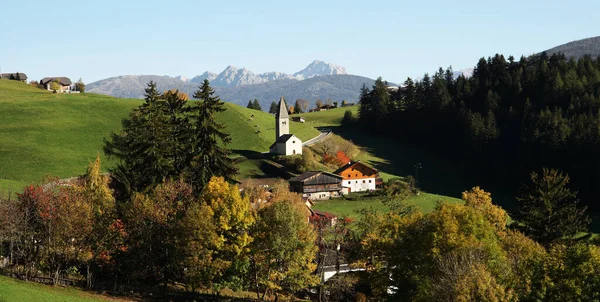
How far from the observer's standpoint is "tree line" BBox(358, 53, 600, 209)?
122375 mm

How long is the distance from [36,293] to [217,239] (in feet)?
42.4

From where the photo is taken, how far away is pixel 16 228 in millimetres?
44344

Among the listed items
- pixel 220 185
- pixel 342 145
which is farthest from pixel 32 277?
pixel 342 145

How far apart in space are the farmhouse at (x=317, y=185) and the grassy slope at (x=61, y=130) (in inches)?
872

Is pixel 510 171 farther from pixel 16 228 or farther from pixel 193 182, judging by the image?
pixel 16 228

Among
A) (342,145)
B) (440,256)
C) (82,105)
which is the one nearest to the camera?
(440,256)

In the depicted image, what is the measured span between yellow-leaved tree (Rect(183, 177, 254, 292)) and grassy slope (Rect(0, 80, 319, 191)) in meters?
29.3

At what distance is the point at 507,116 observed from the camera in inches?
5591

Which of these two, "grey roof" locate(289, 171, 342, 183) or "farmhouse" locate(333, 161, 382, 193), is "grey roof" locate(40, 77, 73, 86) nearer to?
"grey roof" locate(289, 171, 342, 183)

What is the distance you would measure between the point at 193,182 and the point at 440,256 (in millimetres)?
28067

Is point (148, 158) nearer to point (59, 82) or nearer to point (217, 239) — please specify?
point (217, 239)

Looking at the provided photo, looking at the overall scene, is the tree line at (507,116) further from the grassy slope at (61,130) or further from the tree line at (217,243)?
the tree line at (217,243)

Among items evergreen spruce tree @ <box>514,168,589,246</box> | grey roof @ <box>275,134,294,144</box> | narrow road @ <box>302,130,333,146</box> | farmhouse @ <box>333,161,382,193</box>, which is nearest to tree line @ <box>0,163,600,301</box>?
evergreen spruce tree @ <box>514,168,589,246</box>

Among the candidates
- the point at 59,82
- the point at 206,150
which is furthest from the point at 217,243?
the point at 59,82
